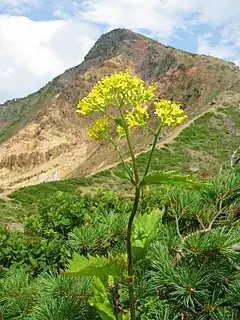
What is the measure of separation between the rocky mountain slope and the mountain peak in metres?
10.0

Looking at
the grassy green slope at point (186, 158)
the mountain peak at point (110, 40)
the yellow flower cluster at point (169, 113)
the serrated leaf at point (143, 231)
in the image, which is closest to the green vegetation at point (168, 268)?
the serrated leaf at point (143, 231)

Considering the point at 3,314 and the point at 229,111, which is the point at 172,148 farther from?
the point at 3,314

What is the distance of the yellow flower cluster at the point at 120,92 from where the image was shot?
3.03 metres

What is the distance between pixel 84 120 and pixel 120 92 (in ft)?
238

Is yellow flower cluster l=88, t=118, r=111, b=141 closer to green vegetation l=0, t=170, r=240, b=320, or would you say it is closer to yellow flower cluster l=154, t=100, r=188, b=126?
yellow flower cluster l=154, t=100, r=188, b=126

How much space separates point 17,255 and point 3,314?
11.4 ft

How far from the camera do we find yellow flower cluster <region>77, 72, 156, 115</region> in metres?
3.03

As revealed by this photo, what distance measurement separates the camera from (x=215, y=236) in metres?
3.14

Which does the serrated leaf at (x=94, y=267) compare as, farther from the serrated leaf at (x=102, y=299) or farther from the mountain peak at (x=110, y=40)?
the mountain peak at (x=110, y=40)

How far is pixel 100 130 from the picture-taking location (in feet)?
10.5

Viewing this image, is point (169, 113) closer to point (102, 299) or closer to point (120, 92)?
point (120, 92)

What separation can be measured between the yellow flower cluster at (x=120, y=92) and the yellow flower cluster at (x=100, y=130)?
0.13 meters

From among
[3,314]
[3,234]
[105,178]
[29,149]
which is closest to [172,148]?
[105,178]

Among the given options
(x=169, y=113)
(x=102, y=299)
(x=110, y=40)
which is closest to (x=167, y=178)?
(x=169, y=113)
